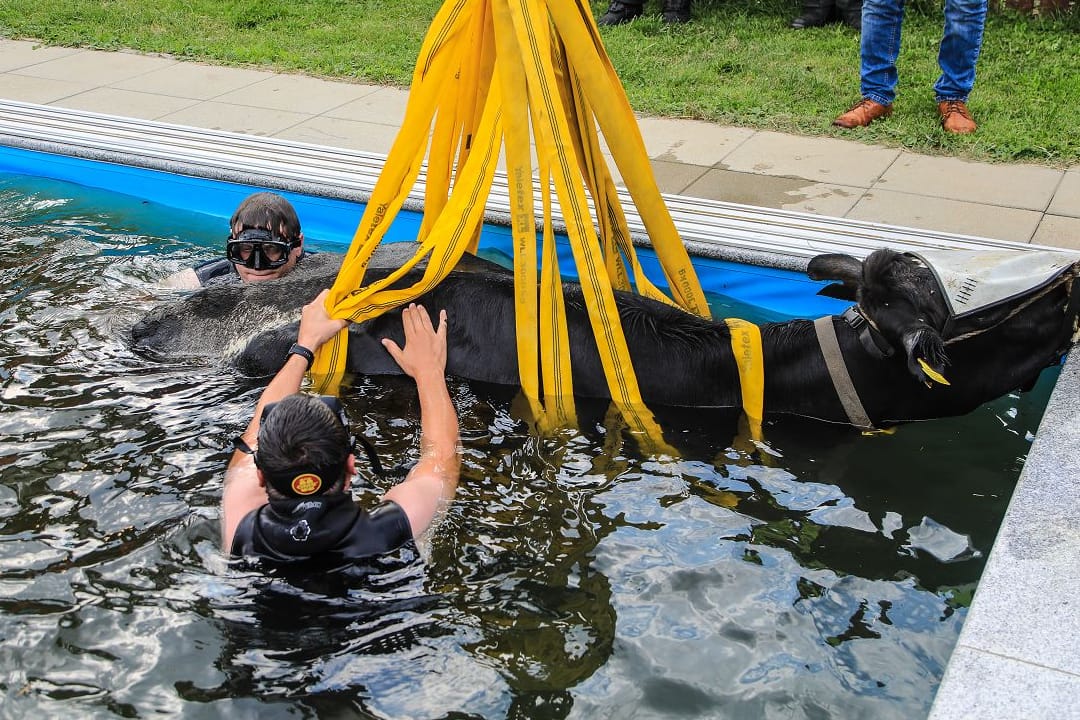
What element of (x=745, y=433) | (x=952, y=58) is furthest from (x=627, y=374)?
(x=952, y=58)

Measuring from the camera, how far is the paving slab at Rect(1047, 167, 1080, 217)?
251 inches

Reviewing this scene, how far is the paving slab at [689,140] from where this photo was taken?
7656 millimetres

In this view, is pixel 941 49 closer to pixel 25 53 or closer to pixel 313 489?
pixel 313 489

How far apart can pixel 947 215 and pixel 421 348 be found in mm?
3762

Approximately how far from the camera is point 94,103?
8852 millimetres

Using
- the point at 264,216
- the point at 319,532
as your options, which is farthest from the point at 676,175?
the point at 319,532

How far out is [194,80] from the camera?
9.60 meters

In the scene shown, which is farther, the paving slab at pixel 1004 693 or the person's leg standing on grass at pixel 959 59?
the person's leg standing on grass at pixel 959 59

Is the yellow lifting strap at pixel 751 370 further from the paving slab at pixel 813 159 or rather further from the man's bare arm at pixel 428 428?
the paving slab at pixel 813 159

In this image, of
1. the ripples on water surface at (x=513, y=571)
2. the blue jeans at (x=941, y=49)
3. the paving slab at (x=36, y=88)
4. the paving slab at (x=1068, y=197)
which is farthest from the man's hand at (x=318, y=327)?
the paving slab at (x=36, y=88)

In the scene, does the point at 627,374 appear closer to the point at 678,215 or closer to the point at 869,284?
the point at 869,284

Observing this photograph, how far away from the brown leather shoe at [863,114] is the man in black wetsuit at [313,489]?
5.04 m

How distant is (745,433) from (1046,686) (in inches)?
76.2

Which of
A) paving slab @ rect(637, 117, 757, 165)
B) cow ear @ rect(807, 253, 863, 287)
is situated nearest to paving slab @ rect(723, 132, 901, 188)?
paving slab @ rect(637, 117, 757, 165)
